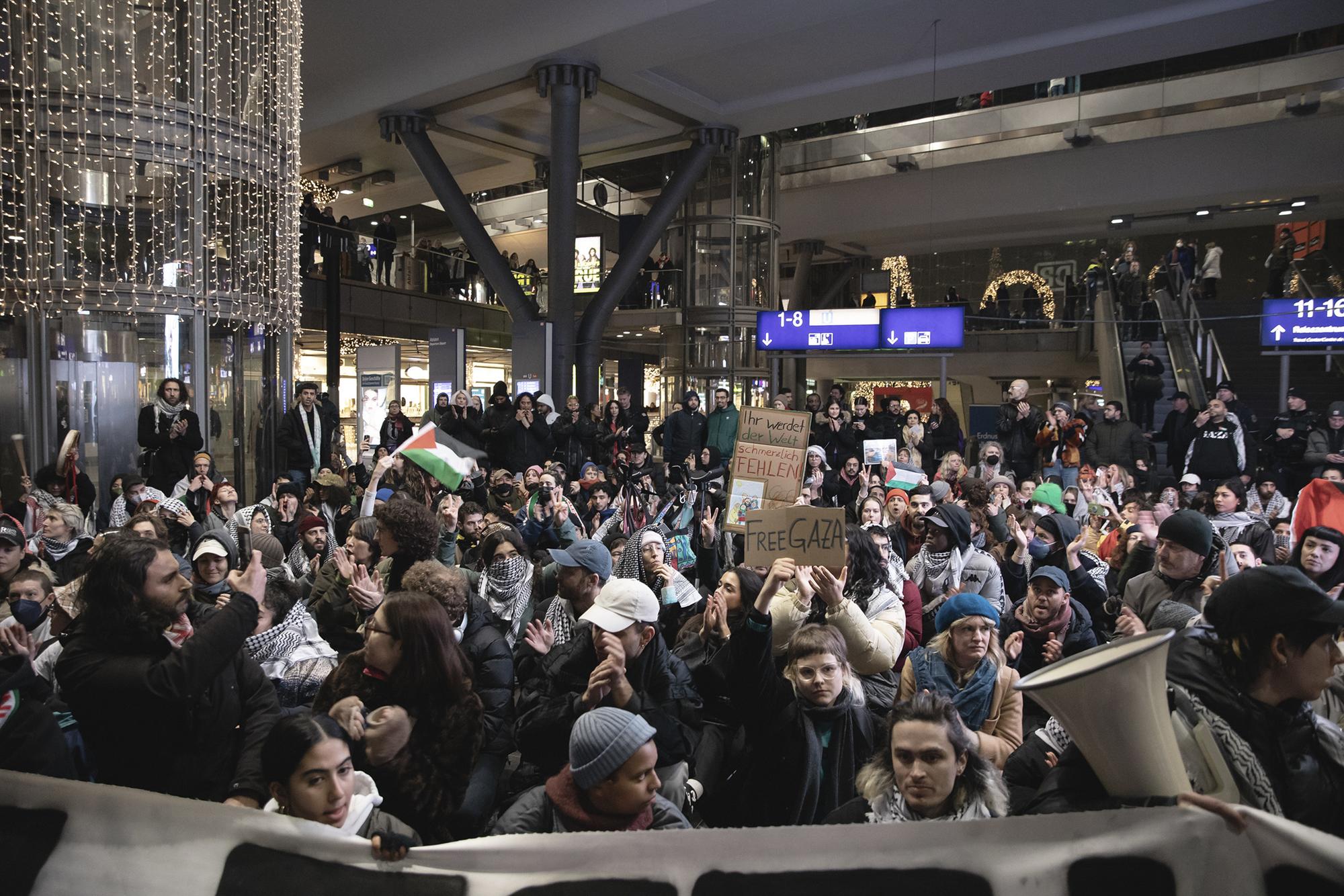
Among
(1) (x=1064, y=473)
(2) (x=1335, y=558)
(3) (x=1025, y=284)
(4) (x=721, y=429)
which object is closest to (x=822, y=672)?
(2) (x=1335, y=558)

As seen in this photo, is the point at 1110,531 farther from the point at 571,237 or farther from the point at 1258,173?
the point at 1258,173

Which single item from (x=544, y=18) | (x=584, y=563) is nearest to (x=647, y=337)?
(x=544, y=18)

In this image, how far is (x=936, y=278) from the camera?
2802cm

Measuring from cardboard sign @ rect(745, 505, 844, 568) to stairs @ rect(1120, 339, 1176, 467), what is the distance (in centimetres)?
1106

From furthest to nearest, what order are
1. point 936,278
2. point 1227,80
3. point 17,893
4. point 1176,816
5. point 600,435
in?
point 936,278 → point 1227,80 → point 600,435 → point 17,893 → point 1176,816

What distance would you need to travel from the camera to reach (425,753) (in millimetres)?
2779

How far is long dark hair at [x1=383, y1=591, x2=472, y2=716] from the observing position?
9.25ft

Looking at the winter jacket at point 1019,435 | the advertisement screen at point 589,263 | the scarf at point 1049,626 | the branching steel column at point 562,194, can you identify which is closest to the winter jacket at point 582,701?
the scarf at point 1049,626

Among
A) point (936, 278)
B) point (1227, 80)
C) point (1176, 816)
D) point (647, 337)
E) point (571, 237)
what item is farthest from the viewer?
point (936, 278)

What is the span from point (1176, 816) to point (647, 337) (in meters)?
23.9

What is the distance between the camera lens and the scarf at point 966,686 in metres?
3.30

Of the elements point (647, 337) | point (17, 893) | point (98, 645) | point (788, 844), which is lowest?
point (17, 893)

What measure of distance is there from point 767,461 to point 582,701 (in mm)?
2601

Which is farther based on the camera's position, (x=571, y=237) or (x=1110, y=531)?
(x=571, y=237)
